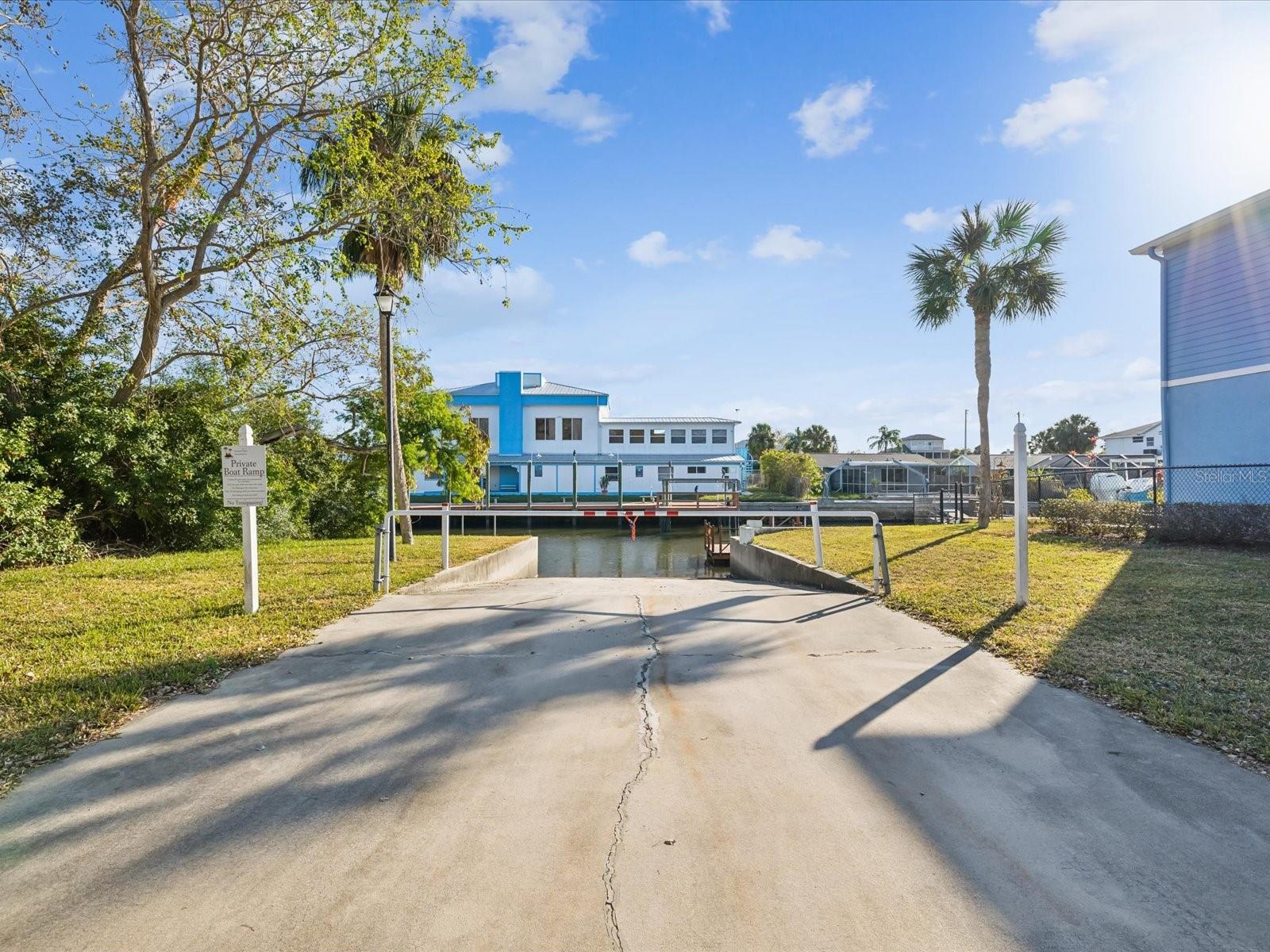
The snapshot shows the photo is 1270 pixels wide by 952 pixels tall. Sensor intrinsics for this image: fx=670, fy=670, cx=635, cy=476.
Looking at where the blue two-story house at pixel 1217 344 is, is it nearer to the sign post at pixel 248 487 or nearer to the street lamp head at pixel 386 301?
the street lamp head at pixel 386 301

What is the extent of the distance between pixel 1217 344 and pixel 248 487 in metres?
18.8

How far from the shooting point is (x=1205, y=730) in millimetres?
3707

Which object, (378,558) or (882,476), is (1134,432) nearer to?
(882,476)

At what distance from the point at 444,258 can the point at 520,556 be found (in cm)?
736

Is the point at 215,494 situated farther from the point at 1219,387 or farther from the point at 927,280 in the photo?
the point at 1219,387

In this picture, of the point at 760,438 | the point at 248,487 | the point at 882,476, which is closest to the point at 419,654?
the point at 248,487

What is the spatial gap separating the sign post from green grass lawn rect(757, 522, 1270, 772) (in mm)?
6739

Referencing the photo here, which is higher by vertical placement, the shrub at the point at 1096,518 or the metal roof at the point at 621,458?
the metal roof at the point at 621,458

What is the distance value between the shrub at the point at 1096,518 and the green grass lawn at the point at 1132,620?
90 centimetres

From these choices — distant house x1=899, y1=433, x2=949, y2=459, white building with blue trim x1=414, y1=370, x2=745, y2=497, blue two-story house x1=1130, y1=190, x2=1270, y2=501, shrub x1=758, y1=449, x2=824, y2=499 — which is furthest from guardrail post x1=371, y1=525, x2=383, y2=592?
distant house x1=899, y1=433, x2=949, y2=459

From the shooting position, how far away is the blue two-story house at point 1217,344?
45.4 ft

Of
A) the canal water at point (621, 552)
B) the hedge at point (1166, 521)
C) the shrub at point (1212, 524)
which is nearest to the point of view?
the shrub at point (1212, 524)

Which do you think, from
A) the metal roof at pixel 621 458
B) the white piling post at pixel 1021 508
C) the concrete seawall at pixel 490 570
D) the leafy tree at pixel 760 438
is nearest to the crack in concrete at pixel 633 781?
the white piling post at pixel 1021 508

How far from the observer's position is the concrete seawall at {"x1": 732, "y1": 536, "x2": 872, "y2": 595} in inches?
361
